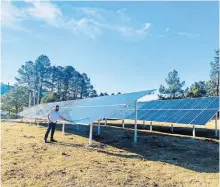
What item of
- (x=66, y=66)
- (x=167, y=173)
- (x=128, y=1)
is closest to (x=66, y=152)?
(x=167, y=173)

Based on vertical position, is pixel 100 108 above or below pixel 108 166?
above

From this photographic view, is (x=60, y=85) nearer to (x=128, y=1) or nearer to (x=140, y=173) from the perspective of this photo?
(x=128, y=1)

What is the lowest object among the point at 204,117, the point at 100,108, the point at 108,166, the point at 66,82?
the point at 108,166

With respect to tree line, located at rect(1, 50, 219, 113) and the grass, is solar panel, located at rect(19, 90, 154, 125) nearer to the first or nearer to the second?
the grass

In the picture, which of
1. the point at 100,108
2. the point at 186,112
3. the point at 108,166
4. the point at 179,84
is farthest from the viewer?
the point at 179,84

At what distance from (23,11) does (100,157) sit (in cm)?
885

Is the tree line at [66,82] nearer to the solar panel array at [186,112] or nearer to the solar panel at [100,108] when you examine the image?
the solar panel array at [186,112]

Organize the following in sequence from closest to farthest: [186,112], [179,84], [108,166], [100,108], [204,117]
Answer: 1. [108,166]
2. [100,108]
3. [204,117]
4. [186,112]
5. [179,84]

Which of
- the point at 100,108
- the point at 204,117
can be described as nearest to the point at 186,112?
the point at 204,117

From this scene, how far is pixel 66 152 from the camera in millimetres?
9703

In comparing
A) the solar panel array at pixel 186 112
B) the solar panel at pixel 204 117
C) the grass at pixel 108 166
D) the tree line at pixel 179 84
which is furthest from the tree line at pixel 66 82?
the grass at pixel 108 166

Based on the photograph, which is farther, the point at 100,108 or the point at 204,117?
the point at 204,117

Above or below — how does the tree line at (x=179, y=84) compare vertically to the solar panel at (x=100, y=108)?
above

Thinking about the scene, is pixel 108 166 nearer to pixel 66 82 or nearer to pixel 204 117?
pixel 204 117
